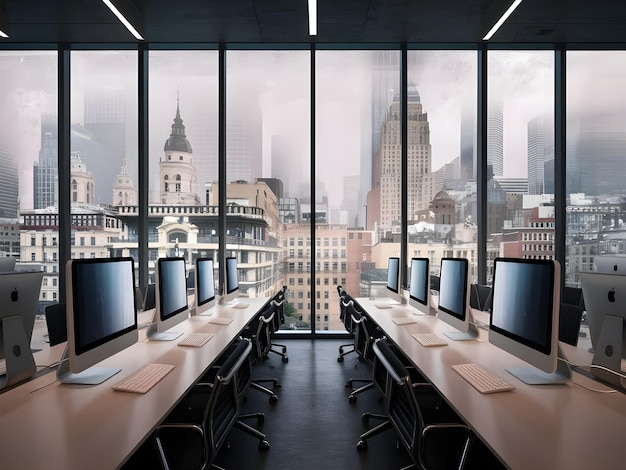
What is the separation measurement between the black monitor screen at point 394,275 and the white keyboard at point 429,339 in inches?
66.2

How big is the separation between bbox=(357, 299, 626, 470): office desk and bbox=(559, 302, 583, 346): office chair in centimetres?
68

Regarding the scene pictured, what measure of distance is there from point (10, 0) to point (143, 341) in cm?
444

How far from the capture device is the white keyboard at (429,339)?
8.41ft

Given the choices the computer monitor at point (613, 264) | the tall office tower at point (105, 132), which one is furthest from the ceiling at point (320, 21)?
the computer monitor at point (613, 264)

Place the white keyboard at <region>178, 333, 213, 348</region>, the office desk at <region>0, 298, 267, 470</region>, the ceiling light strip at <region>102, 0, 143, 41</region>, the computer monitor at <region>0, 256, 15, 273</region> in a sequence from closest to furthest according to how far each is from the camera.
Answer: the office desk at <region>0, 298, 267, 470</region> < the white keyboard at <region>178, 333, 213, 348</region> < the computer monitor at <region>0, 256, 15, 273</region> < the ceiling light strip at <region>102, 0, 143, 41</region>

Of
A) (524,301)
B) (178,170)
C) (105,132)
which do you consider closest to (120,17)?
(105,132)

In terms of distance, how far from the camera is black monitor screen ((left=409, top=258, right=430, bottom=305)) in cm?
345

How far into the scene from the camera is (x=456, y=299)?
8.95 feet

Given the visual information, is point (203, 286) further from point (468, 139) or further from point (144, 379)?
point (468, 139)

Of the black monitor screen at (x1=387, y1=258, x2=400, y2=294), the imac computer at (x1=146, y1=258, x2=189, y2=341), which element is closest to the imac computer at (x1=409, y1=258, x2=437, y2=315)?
the black monitor screen at (x1=387, y1=258, x2=400, y2=294)

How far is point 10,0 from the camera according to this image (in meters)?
4.35

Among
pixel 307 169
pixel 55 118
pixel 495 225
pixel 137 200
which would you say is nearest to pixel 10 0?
pixel 55 118

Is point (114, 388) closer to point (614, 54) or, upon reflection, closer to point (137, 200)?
point (137, 200)

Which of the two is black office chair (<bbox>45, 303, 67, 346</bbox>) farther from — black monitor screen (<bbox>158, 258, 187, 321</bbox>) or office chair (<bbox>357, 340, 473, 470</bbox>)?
office chair (<bbox>357, 340, 473, 470</bbox>)
